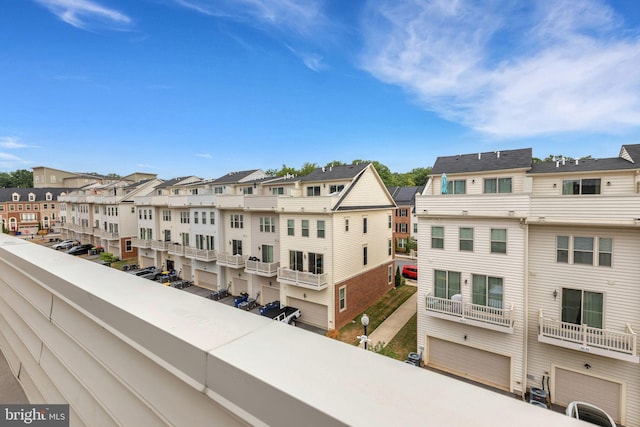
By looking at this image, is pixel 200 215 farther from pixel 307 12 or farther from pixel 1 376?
pixel 1 376

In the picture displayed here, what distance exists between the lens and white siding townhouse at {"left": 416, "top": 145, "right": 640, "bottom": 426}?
988cm

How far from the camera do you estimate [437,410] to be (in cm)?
83

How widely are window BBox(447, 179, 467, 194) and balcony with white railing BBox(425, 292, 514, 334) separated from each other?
6.23 m

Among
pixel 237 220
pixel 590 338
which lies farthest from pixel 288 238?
pixel 590 338

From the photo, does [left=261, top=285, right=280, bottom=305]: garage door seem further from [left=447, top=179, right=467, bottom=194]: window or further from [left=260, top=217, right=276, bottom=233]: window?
[left=447, top=179, right=467, bottom=194]: window

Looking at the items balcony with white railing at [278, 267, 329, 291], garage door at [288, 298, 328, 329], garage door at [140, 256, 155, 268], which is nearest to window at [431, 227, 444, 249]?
balcony with white railing at [278, 267, 329, 291]

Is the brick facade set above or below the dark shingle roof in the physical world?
below

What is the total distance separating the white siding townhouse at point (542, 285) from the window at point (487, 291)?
37 millimetres

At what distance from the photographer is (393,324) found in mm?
17203

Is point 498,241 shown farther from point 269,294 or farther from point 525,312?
point 269,294

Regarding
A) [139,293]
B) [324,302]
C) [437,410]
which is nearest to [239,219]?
[324,302]

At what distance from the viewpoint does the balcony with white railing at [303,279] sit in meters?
16.3

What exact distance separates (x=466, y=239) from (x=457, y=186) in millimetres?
4783

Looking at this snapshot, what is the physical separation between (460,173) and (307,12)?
10993 mm
